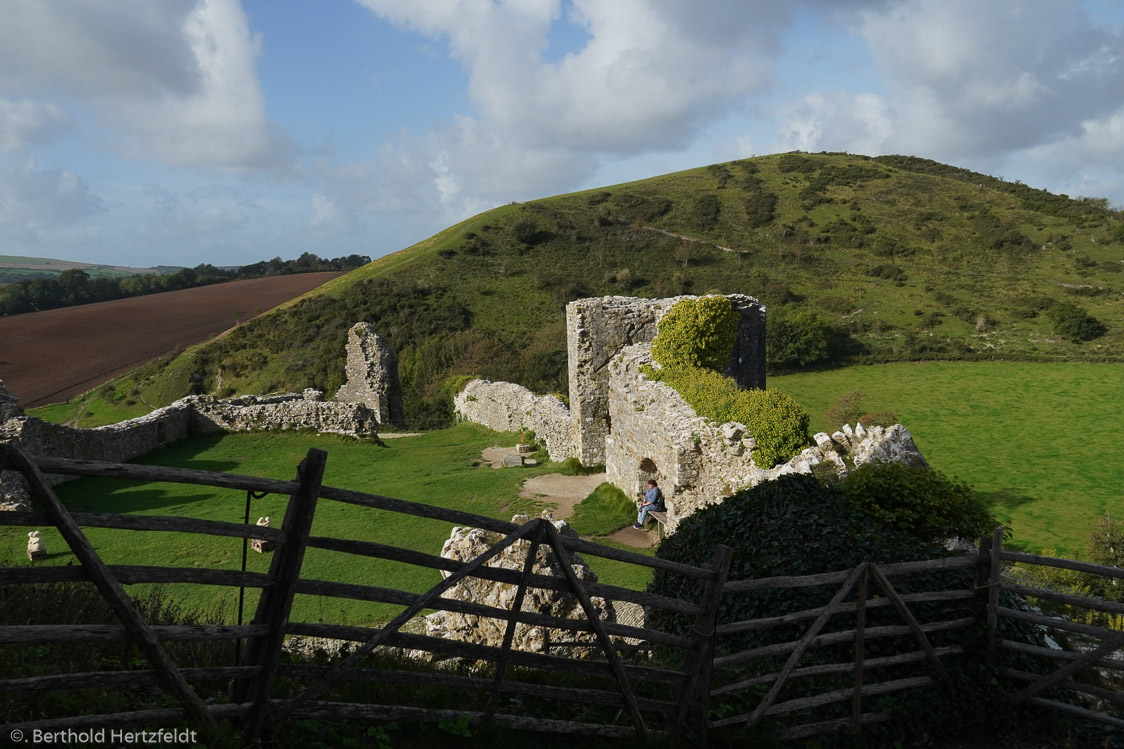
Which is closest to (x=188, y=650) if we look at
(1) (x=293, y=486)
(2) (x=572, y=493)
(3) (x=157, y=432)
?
(1) (x=293, y=486)

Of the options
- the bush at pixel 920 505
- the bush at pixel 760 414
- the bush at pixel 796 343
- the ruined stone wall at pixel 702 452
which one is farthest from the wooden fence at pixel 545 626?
the bush at pixel 796 343

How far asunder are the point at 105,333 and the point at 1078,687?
186 feet

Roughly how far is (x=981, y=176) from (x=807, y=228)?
3961 cm

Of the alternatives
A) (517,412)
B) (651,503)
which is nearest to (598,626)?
(651,503)

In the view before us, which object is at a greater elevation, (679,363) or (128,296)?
(128,296)

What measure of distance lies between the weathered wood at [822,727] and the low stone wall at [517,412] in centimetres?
1525

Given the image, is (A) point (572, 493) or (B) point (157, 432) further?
(B) point (157, 432)

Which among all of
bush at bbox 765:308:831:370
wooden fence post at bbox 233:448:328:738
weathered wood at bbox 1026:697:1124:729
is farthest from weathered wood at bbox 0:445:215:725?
bush at bbox 765:308:831:370

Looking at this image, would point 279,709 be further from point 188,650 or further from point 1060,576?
point 1060,576

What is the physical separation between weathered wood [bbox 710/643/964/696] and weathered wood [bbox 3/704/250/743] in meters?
3.17

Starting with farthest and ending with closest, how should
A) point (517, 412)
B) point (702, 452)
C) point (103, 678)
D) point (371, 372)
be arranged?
point (371, 372) < point (517, 412) < point (702, 452) < point (103, 678)

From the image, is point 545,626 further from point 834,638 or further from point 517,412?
point 517,412

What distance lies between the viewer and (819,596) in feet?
19.7

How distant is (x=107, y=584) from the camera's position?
316cm
